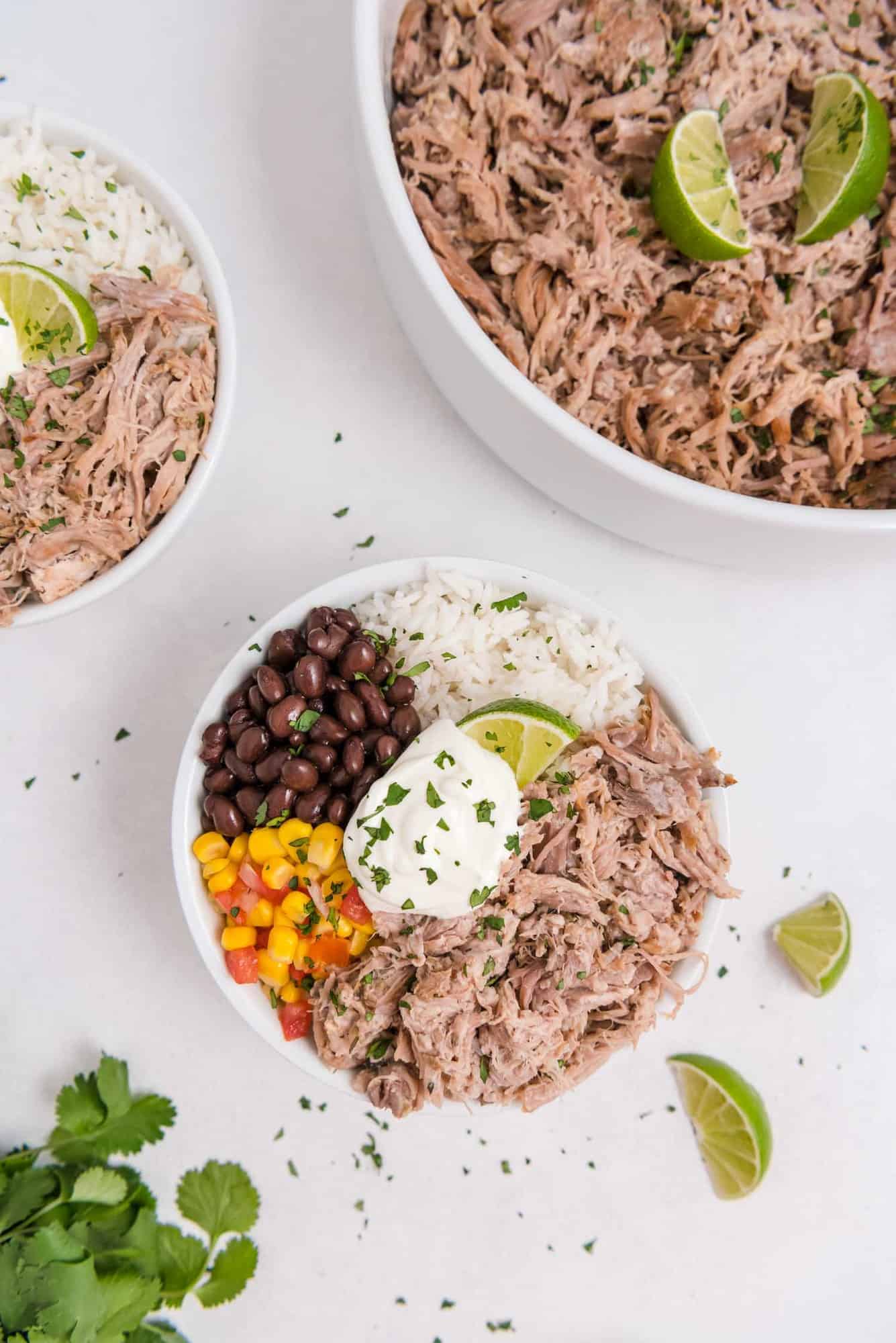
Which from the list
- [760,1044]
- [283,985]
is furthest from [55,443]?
[760,1044]

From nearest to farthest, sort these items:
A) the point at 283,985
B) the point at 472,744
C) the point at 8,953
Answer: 1. the point at 472,744
2. the point at 283,985
3. the point at 8,953

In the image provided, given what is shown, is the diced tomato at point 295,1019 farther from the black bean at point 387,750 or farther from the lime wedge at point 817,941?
the lime wedge at point 817,941

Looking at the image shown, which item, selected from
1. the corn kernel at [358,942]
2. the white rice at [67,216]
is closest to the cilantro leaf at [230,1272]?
the corn kernel at [358,942]

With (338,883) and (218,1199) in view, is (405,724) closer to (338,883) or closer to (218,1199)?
(338,883)

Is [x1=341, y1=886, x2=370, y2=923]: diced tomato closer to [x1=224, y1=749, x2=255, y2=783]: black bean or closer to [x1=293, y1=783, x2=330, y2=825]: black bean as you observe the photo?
[x1=293, y1=783, x2=330, y2=825]: black bean

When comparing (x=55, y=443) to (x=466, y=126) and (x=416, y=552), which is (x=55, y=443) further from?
(x=466, y=126)

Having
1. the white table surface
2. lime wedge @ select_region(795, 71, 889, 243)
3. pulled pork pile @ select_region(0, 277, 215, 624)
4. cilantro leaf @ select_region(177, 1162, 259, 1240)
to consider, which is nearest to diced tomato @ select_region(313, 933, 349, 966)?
the white table surface

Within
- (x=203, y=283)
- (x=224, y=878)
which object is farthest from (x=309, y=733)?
(x=203, y=283)
